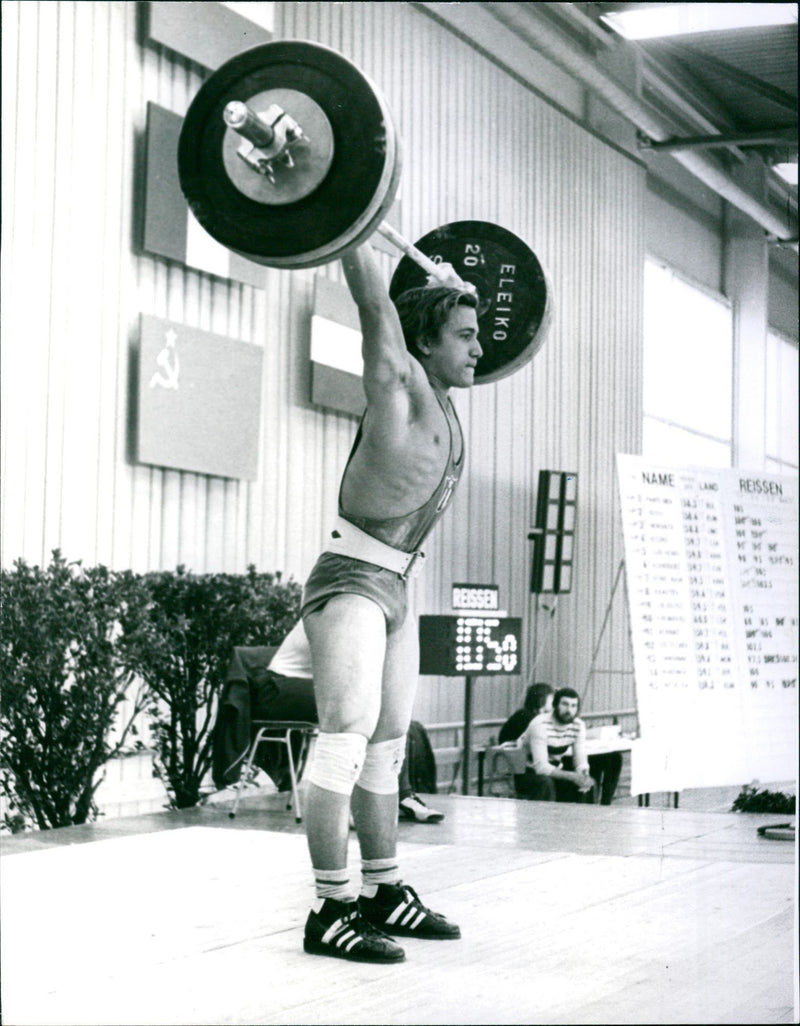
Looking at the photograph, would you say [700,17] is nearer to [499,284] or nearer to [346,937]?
[499,284]

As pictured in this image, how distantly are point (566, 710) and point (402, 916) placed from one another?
341cm

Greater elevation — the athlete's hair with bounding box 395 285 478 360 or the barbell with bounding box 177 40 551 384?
the barbell with bounding box 177 40 551 384

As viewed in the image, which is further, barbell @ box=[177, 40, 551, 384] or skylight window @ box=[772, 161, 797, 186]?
skylight window @ box=[772, 161, 797, 186]

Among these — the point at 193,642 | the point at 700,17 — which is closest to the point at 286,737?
the point at 193,642

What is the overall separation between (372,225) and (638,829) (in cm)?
250

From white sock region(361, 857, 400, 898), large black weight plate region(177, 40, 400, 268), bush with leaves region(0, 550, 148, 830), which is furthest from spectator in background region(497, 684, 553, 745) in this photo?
large black weight plate region(177, 40, 400, 268)

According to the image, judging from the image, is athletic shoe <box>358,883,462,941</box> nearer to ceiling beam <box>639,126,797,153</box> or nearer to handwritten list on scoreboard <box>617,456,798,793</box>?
ceiling beam <box>639,126,797,153</box>

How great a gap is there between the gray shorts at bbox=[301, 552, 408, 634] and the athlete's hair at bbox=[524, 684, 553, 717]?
3.29 metres

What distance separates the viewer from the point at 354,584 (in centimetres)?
206

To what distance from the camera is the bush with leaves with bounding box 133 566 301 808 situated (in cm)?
416

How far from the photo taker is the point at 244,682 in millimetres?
3766

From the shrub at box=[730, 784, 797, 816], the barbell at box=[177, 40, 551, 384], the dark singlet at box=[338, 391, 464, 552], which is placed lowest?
the shrub at box=[730, 784, 797, 816]

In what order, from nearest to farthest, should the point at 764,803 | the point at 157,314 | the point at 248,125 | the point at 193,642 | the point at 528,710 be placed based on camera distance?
the point at 248,125 → the point at 193,642 → the point at 764,803 → the point at 157,314 → the point at 528,710

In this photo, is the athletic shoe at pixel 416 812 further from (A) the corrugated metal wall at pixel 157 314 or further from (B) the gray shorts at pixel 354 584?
(B) the gray shorts at pixel 354 584
